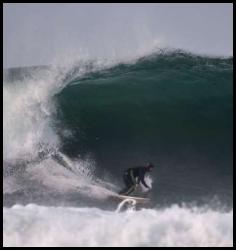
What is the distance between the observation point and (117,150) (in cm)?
1272

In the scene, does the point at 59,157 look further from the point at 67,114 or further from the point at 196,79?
the point at 196,79

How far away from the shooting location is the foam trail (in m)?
8.20

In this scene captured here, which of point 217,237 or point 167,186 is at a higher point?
point 167,186

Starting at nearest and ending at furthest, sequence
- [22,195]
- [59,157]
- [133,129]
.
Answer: [22,195]
[59,157]
[133,129]

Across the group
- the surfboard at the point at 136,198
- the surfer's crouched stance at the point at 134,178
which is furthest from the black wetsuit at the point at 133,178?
the surfboard at the point at 136,198

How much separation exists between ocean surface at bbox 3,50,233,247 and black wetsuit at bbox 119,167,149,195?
0.71 feet

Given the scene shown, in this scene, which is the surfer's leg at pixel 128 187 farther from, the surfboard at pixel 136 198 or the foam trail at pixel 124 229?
the foam trail at pixel 124 229

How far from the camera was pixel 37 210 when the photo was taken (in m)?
9.34

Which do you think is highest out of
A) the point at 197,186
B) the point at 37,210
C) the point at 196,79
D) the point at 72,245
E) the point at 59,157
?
the point at 196,79

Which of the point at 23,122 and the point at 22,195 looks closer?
the point at 22,195

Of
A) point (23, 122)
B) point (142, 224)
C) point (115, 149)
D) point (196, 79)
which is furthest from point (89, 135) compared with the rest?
point (142, 224)

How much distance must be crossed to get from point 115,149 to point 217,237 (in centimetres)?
508

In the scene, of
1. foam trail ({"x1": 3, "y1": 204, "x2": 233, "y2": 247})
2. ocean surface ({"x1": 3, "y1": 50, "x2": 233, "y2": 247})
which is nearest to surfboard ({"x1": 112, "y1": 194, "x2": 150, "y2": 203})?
ocean surface ({"x1": 3, "y1": 50, "x2": 233, "y2": 247})

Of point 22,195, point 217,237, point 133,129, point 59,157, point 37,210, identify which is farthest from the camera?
point 133,129
